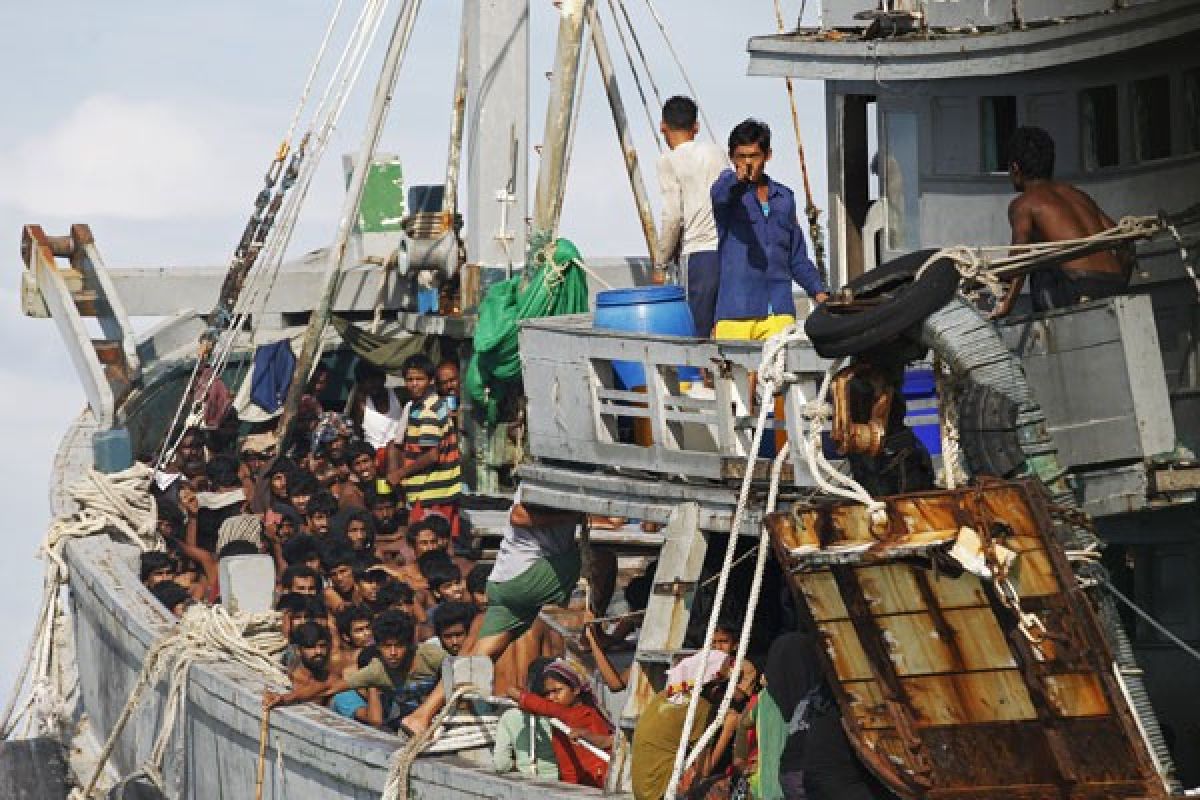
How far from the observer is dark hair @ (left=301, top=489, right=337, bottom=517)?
731 inches

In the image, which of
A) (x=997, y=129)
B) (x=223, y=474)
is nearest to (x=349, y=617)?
(x=997, y=129)

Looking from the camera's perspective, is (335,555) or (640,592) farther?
(335,555)

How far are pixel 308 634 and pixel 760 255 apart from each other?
3560 mm

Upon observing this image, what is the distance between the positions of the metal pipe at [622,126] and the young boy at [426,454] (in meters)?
2.08

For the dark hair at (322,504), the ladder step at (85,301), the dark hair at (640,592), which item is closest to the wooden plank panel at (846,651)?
the dark hair at (640,592)

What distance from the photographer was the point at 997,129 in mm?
14836

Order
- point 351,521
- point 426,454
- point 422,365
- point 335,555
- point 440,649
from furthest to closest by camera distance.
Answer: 1. point 422,365
2. point 426,454
3. point 351,521
4. point 335,555
5. point 440,649

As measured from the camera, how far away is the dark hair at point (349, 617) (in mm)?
15938

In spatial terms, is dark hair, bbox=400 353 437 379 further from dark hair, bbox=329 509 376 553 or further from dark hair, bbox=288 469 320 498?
dark hair, bbox=329 509 376 553

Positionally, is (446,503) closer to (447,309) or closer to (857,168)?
(447,309)

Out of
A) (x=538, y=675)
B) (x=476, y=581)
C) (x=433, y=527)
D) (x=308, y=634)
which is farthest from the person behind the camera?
(x=433, y=527)

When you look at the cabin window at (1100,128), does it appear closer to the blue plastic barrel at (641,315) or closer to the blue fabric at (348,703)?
the blue plastic barrel at (641,315)

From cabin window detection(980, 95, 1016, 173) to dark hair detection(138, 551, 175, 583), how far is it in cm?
729

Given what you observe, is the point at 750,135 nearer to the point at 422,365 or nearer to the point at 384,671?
the point at 384,671
